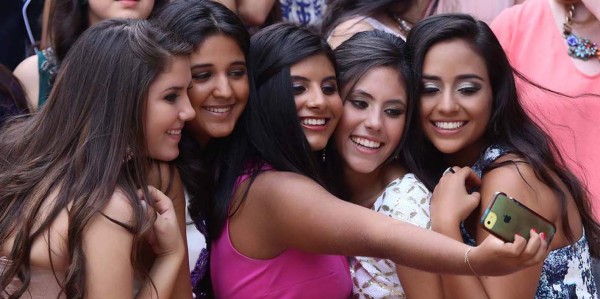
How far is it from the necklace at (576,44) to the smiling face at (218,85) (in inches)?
58.7

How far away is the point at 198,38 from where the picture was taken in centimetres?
385

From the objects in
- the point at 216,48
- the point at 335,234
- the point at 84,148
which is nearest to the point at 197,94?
the point at 216,48

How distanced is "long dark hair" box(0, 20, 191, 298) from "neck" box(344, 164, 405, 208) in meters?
0.89

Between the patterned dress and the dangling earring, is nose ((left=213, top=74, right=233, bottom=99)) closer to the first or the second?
the dangling earring

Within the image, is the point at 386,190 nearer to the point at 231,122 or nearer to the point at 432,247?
the point at 231,122

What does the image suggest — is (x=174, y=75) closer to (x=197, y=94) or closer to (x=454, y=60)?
(x=197, y=94)

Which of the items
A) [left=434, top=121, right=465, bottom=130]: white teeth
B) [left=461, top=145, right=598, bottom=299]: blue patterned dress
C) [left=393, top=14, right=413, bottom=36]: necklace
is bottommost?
[left=461, top=145, right=598, bottom=299]: blue patterned dress

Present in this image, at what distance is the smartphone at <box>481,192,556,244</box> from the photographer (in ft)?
9.25

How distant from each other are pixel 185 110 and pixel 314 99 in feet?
1.62

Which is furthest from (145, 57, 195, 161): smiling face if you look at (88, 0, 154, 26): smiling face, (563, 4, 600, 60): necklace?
(563, 4, 600, 60): necklace

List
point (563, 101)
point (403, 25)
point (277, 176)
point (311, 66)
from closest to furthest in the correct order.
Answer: point (277, 176) → point (311, 66) → point (563, 101) → point (403, 25)

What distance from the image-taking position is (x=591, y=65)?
181 inches

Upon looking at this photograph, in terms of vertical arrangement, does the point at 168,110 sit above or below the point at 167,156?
above

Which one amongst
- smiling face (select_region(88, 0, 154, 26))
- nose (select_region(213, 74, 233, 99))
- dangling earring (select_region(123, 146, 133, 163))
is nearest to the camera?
dangling earring (select_region(123, 146, 133, 163))
